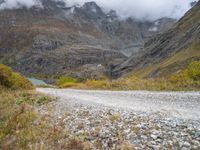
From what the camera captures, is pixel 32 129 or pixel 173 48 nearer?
pixel 32 129

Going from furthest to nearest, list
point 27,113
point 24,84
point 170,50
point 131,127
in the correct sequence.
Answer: point 170,50, point 24,84, point 27,113, point 131,127

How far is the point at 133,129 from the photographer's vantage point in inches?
484

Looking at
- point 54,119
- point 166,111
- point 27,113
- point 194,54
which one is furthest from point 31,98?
point 194,54

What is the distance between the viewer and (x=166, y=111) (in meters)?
14.8

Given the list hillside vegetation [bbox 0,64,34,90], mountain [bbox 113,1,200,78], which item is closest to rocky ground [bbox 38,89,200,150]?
hillside vegetation [bbox 0,64,34,90]

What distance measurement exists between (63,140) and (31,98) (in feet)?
38.2

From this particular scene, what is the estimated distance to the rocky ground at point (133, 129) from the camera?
35.9 feet

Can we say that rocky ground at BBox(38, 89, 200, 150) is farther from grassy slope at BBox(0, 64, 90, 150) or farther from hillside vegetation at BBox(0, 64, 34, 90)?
hillside vegetation at BBox(0, 64, 34, 90)

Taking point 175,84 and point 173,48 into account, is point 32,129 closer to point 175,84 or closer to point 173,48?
point 175,84

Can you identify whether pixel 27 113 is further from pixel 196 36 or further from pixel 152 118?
pixel 196 36

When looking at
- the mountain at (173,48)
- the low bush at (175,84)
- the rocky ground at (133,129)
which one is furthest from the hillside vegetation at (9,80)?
the mountain at (173,48)

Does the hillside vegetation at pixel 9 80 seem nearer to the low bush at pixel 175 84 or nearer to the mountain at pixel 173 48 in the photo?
the low bush at pixel 175 84

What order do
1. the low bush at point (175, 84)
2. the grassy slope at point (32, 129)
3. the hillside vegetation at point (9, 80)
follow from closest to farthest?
1. the grassy slope at point (32, 129)
2. the low bush at point (175, 84)
3. the hillside vegetation at point (9, 80)

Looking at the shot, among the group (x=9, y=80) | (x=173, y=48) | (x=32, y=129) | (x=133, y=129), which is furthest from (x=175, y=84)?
(x=173, y=48)
